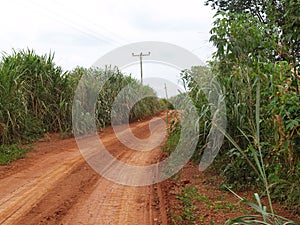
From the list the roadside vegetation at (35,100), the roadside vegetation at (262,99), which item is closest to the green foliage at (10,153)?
the roadside vegetation at (35,100)

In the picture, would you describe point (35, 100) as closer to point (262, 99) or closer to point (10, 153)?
point (10, 153)

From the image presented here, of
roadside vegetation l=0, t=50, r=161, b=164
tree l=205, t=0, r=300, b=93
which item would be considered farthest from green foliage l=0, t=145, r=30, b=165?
tree l=205, t=0, r=300, b=93

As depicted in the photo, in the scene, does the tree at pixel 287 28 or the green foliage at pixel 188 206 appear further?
the green foliage at pixel 188 206

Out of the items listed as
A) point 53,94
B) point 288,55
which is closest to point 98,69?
point 53,94

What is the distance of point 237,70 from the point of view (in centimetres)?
456

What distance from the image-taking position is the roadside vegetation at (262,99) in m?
3.11

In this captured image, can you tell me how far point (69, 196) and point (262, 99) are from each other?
8.58 ft

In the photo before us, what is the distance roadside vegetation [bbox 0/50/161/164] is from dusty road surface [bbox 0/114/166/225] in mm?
1124

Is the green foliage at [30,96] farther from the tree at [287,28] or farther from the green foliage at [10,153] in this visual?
the tree at [287,28]

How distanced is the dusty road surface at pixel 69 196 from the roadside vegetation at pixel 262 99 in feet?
3.17

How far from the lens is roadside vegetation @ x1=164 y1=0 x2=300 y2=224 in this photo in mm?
3111

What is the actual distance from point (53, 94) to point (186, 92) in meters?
4.83

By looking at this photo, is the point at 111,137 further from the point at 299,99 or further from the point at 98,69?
the point at 299,99

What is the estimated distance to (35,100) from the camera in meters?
9.50
